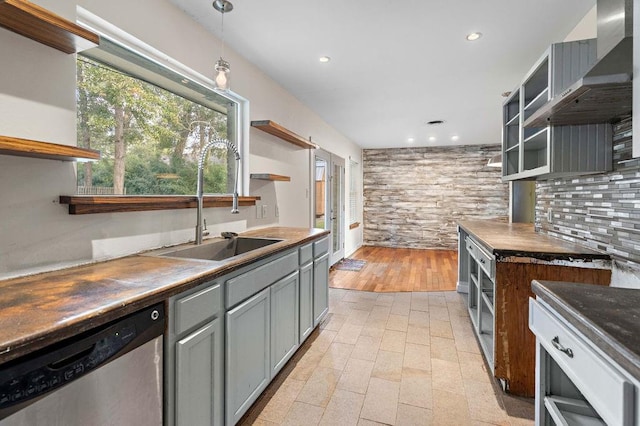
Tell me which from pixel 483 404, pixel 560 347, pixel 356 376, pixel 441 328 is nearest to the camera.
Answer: pixel 560 347

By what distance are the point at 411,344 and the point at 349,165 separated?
477cm

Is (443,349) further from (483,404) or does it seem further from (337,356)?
(337,356)

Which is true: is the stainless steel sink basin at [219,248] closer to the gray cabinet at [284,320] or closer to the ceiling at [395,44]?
the gray cabinet at [284,320]

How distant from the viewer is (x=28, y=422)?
803mm

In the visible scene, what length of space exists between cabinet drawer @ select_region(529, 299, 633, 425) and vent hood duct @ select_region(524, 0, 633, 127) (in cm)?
92

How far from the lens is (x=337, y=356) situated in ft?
8.34

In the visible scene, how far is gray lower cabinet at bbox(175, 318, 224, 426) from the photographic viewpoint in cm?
127

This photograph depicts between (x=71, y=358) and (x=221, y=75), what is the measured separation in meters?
1.68

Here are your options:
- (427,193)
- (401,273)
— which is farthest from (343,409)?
(427,193)

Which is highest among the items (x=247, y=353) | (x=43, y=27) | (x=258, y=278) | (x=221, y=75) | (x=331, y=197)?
(x=221, y=75)

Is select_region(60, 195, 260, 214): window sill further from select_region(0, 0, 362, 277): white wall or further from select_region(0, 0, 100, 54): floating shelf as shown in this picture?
select_region(0, 0, 100, 54): floating shelf

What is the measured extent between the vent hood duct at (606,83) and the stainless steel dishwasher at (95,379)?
6.26 feet

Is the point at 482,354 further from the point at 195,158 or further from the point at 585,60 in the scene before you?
the point at 195,158

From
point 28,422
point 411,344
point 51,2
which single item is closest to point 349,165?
point 411,344
